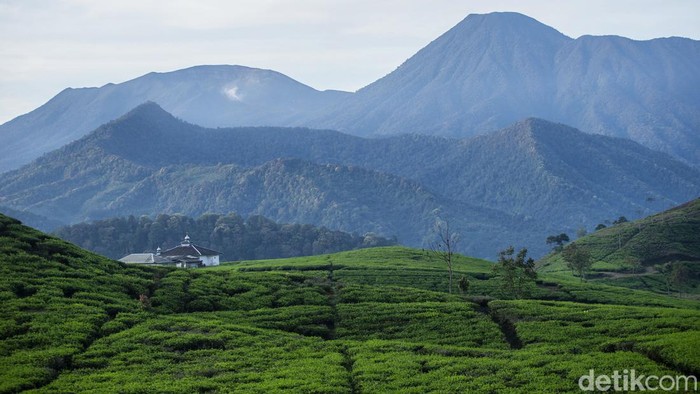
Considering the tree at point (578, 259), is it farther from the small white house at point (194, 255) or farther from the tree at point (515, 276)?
the small white house at point (194, 255)

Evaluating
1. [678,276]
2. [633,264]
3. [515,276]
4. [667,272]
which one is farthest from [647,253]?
[515,276]

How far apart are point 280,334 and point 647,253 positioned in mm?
90209

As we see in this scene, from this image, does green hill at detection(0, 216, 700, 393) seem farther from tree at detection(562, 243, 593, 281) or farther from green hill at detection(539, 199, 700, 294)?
green hill at detection(539, 199, 700, 294)

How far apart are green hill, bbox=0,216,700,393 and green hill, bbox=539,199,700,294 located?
59.5 m

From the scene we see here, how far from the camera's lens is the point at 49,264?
48.0m

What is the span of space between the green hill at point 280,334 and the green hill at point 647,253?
2344 inches

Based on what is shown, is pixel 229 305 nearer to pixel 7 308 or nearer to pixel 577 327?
pixel 7 308

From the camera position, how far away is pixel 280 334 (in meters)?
40.0

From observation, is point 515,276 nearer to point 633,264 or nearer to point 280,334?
point 280,334

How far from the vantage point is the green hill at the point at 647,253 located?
10338cm

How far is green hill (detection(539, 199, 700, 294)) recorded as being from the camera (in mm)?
103375

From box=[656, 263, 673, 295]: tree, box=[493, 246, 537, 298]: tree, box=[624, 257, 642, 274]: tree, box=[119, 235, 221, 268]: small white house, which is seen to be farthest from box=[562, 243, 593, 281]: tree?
box=[119, 235, 221, 268]: small white house

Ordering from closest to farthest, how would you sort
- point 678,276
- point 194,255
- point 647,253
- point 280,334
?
point 280,334 → point 678,276 → point 194,255 → point 647,253

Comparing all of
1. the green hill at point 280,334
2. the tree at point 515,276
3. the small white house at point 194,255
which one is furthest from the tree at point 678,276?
the small white house at point 194,255
